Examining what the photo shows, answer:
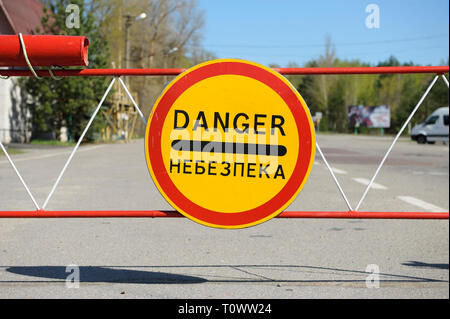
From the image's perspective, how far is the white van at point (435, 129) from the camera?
43.0 metres

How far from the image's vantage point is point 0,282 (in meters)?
3.80

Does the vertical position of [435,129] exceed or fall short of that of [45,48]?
it falls short

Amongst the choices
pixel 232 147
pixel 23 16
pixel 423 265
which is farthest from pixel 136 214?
pixel 23 16

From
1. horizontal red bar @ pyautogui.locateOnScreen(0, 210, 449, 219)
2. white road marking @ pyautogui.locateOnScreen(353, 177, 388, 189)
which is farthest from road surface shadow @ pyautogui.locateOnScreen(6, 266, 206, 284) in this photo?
white road marking @ pyautogui.locateOnScreen(353, 177, 388, 189)

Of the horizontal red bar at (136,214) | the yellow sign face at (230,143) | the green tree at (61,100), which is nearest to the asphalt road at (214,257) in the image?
the horizontal red bar at (136,214)

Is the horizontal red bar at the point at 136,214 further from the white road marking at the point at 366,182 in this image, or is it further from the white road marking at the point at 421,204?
the white road marking at the point at 366,182

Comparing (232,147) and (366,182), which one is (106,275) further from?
(366,182)

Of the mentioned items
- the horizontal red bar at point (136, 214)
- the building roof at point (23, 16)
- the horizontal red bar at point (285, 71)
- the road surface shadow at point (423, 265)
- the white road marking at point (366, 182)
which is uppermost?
the building roof at point (23, 16)

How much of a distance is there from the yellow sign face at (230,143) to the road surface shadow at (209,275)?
0.95 metres

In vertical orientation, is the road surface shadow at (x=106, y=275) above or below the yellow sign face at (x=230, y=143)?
below

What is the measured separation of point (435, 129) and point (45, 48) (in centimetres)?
4318

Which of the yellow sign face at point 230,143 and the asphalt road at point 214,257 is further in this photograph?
the asphalt road at point 214,257

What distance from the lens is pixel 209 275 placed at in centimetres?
405

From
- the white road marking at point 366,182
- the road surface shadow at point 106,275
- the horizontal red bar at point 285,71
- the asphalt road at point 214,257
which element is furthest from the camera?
the white road marking at point 366,182
